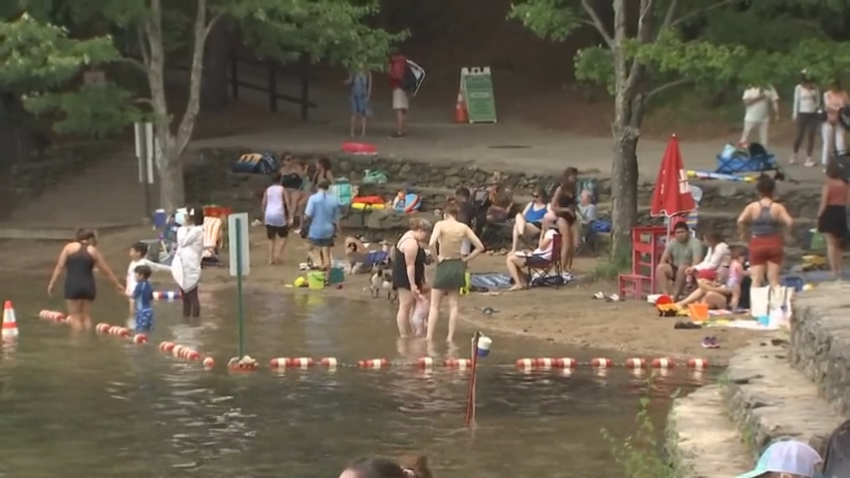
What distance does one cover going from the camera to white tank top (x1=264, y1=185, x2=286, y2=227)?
2598 centimetres

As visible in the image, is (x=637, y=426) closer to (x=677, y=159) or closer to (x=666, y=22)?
(x=677, y=159)

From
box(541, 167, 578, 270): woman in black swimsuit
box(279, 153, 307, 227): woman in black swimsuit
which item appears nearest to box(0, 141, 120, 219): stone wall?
box(279, 153, 307, 227): woman in black swimsuit

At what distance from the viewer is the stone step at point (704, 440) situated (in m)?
10.3

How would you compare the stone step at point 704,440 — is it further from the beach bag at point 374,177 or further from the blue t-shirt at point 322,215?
the beach bag at point 374,177

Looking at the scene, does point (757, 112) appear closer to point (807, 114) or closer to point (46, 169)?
point (807, 114)

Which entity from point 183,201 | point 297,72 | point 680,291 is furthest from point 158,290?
point 297,72

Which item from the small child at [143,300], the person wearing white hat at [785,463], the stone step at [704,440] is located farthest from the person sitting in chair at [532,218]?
the person wearing white hat at [785,463]

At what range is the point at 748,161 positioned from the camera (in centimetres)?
2719

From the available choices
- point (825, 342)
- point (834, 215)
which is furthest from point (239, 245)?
point (834, 215)

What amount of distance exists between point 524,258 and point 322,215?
11.3ft

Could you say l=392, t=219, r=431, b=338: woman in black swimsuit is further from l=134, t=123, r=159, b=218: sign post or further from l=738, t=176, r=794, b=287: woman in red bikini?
l=134, t=123, r=159, b=218: sign post

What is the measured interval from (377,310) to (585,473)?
373 inches

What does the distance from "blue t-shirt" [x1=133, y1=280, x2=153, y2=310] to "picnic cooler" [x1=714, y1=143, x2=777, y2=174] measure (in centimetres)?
1132

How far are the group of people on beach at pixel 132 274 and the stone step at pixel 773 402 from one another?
29.6 ft
